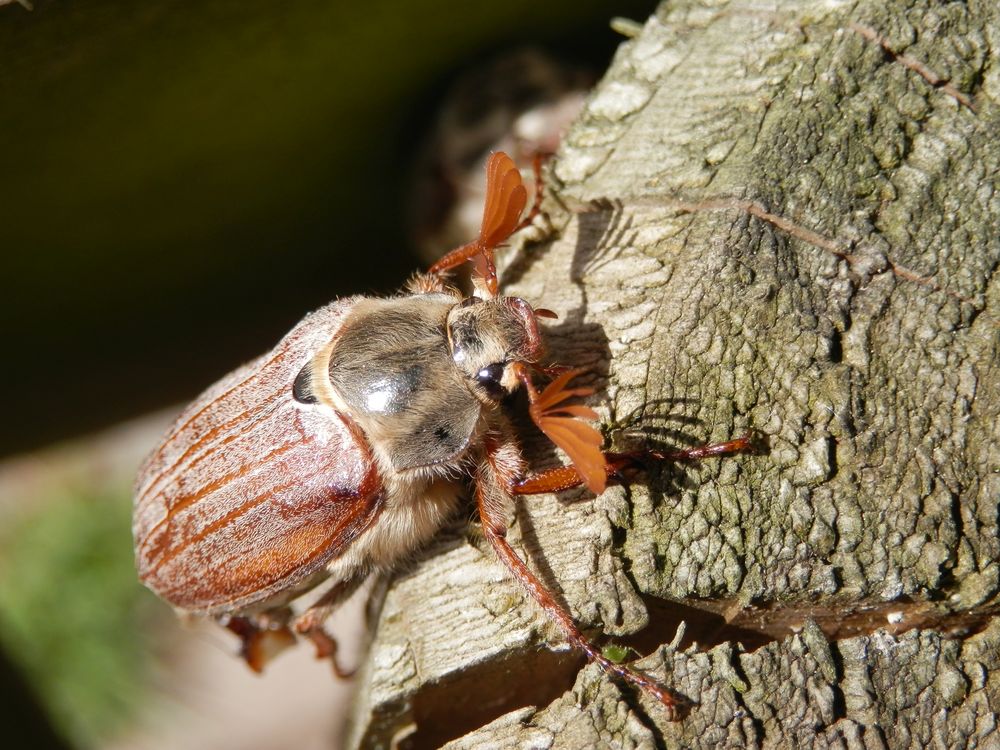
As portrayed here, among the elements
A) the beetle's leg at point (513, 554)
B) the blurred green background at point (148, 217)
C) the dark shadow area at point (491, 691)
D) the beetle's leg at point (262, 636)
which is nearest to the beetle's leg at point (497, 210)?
the beetle's leg at point (513, 554)

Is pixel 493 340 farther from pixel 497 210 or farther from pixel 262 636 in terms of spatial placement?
pixel 262 636

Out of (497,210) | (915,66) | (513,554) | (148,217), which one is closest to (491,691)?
(513,554)

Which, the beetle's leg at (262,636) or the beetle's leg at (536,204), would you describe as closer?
the beetle's leg at (536,204)

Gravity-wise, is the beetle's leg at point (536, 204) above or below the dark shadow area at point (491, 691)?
above

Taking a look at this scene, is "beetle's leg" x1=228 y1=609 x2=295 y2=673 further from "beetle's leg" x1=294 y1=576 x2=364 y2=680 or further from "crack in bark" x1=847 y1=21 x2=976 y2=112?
"crack in bark" x1=847 y1=21 x2=976 y2=112

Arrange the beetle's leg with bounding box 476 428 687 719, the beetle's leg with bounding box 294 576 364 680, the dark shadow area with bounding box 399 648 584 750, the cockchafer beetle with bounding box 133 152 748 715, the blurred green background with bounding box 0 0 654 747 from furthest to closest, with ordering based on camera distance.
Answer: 1. the beetle's leg with bounding box 294 576 364 680
2. the blurred green background with bounding box 0 0 654 747
3. the cockchafer beetle with bounding box 133 152 748 715
4. the dark shadow area with bounding box 399 648 584 750
5. the beetle's leg with bounding box 476 428 687 719

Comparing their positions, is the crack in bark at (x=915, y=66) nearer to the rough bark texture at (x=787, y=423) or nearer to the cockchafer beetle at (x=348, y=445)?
the rough bark texture at (x=787, y=423)

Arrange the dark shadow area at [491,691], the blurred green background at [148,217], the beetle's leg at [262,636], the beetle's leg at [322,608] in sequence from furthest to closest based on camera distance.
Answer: the beetle's leg at [262,636] < the beetle's leg at [322,608] < the blurred green background at [148,217] < the dark shadow area at [491,691]

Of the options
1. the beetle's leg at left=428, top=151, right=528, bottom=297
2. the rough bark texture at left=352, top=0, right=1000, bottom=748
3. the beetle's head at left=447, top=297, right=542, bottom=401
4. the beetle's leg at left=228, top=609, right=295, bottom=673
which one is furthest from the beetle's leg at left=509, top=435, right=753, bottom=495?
the beetle's leg at left=228, top=609, right=295, bottom=673
